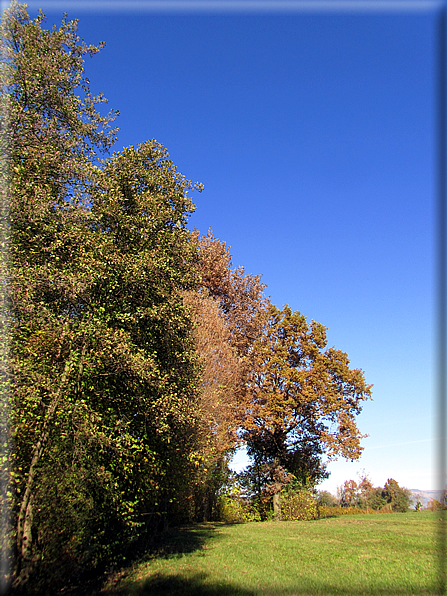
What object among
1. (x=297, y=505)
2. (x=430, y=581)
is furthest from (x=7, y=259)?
(x=297, y=505)

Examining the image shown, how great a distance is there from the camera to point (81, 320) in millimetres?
9906

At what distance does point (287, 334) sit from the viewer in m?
31.3

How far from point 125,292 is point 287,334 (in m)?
22.1

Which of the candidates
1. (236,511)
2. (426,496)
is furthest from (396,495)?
(426,496)

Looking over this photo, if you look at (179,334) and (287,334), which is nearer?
(179,334)

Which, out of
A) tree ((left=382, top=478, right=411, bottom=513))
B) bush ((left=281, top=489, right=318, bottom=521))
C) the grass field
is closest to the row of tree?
tree ((left=382, top=478, right=411, bottom=513))

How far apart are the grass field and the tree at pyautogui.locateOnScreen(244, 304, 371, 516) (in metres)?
12.4

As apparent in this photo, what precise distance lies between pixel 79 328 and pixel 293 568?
8567 mm

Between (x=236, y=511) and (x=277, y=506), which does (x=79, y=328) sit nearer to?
(x=277, y=506)

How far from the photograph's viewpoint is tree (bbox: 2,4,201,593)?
8344 millimetres

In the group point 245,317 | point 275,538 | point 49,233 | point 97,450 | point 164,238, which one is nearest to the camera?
point 97,450

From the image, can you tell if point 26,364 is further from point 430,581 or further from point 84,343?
point 430,581

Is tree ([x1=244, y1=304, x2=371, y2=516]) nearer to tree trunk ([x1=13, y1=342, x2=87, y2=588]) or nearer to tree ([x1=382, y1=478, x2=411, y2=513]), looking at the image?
tree trunk ([x1=13, y1=342, x2=87, y2=588])

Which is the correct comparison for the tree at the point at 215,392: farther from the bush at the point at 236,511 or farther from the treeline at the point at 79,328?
the treeline at the point at 79,328
